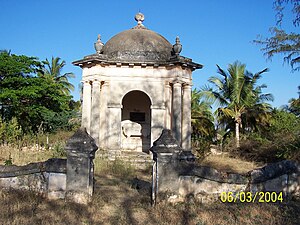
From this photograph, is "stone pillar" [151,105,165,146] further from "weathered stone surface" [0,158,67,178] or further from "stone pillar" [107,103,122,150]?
"weathered stone surface" [0,158,67,178]

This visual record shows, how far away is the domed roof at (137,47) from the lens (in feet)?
43.9

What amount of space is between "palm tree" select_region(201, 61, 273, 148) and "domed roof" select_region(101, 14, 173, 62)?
7.65m

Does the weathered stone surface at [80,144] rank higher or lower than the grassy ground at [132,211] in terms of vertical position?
higher

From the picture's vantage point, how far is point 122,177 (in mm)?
9445

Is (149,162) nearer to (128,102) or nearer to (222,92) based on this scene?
(128,102)

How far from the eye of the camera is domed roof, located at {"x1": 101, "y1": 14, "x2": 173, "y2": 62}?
13.4m

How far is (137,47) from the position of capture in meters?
13.6

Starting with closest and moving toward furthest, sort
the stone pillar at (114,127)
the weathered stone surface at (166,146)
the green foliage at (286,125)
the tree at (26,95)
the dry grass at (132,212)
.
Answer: the dry grass at (132,212) < the weathered stone surface at (166,146) < the stone pillar at (114,127) < the green foliage at (286,125) < the tree at (26,95)

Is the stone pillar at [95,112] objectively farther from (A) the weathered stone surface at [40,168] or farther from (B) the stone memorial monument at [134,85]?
(A) the weathered stone surface at [40,168]

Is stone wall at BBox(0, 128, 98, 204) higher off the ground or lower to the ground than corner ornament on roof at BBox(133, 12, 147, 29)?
lower
